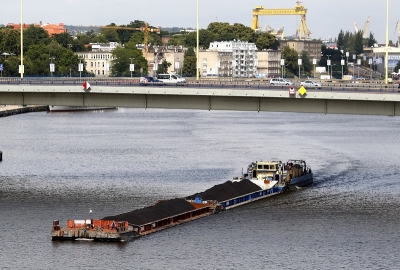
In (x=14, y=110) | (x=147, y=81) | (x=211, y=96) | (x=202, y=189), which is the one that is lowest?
(x=202, y=189)

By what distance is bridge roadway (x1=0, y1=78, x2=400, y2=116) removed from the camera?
213 feet

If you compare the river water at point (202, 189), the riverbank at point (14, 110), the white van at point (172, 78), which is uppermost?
the white van at point (172, 78)

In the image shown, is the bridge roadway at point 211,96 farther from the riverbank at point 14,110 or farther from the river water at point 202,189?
the riverbank at point 14,110

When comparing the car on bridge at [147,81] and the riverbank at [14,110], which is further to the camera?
the riverbank at [14,110]

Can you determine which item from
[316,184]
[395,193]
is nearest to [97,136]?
[316,184]

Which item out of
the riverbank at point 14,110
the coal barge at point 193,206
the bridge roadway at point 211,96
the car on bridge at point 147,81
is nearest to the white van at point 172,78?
the car on bridge at point 147,81

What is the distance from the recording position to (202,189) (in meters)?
68.1

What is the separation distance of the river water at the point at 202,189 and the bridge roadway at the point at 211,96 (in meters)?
5.20

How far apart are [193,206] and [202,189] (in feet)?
26.7

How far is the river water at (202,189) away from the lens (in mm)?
49812

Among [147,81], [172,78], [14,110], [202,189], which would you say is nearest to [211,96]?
[202,189]

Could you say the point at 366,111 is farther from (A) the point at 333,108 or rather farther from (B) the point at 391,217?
(B) the point at 391,217

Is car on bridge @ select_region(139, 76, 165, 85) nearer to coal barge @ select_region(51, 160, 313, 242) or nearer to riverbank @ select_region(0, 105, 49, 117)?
coal barge @ select_region(51, 160, 313, 242)

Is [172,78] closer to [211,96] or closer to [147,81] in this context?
[147,81]
